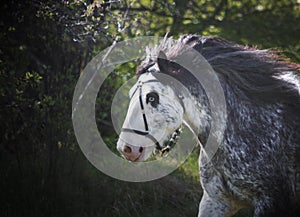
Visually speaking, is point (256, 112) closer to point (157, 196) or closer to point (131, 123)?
point (131, 123)

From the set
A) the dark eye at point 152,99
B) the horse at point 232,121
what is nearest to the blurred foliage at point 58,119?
the horse at point 232,121

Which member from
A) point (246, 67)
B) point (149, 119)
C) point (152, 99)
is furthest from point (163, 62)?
point (246, 67)

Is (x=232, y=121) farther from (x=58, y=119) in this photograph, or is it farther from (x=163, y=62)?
(x=58, y=119)

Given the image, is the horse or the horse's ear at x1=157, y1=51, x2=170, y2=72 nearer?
the horse

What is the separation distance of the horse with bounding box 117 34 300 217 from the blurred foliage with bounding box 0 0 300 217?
1.30 m

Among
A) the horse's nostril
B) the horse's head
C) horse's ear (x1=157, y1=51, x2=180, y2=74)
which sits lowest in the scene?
the horse's nostril

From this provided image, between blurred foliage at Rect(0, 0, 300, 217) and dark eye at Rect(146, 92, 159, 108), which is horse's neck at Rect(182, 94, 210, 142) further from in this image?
blurred foliage at Rect(0, 0, 300, 217)

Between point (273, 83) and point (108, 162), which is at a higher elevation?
point (273, 83)

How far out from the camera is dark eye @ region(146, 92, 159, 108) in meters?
2.96

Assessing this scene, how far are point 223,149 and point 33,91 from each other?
307cm

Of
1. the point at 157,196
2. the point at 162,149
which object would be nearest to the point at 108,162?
the point at 157,196

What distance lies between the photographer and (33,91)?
18.1 feet

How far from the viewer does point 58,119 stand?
15.9ft

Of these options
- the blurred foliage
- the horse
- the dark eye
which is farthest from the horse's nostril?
the blurred foliage
